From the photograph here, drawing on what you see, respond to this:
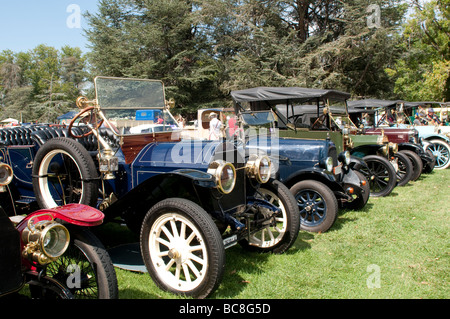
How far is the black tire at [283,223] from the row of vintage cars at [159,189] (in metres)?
0.01

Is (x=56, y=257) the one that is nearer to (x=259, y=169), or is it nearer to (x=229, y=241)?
(x=229, y=241)

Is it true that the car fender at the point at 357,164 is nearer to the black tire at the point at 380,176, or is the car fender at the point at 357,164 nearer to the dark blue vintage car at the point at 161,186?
the black tire at the point at 380,176

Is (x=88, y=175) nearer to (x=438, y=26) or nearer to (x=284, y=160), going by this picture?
(x=284, y=160)

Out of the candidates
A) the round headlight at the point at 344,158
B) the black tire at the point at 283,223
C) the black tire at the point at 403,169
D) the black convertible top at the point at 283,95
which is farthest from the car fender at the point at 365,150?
the black tire at the point at 283,223

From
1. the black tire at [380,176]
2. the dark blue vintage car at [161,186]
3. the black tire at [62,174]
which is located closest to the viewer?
the dark blue vintage car at [161,186]

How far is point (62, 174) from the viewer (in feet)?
12.6

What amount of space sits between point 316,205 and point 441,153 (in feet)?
24.5

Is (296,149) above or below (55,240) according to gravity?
above

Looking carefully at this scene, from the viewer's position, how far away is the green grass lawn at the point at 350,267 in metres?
3.02

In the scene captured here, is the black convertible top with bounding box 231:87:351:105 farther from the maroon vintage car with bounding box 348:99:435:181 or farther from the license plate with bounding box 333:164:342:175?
the maroon vintage car with bounding box 348:99:435:181

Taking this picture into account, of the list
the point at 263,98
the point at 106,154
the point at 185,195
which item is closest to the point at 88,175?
the point at 106,154

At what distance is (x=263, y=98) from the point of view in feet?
21.6

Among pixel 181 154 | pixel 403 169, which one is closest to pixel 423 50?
pixel 403 169
